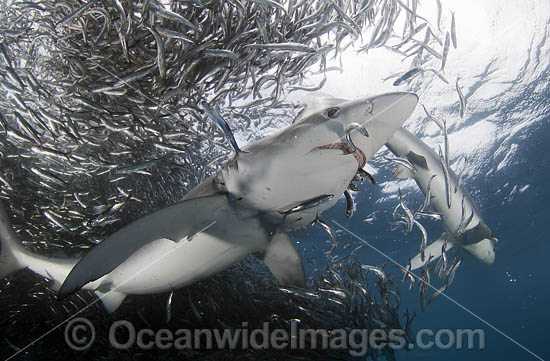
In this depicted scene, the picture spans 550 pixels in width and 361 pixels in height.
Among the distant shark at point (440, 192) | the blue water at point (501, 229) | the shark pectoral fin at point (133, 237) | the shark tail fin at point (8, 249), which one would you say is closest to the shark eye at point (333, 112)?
the shark pectoral fin at point (133, 237)

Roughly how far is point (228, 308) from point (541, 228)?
38.1 meters

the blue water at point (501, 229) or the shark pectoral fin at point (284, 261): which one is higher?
the blue water at point (501, 229)

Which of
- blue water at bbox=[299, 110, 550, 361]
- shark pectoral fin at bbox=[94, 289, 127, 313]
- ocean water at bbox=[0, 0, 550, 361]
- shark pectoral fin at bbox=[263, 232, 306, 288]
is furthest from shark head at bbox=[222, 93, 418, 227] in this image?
shark pectoral fin at bbox=[94, 289, 127, 313]

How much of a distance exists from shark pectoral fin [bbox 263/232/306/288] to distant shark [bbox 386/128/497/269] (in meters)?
2.61

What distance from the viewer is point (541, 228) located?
31.2 metres

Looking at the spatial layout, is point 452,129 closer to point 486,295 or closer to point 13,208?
point 13,208

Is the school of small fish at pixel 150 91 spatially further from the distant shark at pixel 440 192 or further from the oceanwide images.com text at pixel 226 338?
the distant shark at pixel 440 192

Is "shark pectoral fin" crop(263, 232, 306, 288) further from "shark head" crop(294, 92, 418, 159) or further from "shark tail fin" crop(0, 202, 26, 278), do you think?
"shark tail fin" crop(0, 202, 26, 278)

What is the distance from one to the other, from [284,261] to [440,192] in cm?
523

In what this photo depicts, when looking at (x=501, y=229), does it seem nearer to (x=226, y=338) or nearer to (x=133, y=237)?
(x=226, y=338)

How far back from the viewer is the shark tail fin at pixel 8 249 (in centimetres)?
423

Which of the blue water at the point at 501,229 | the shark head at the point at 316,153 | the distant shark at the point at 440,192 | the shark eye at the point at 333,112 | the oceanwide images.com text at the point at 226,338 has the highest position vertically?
the blue water at the point at 501,229

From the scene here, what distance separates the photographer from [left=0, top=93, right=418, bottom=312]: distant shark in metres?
2.45

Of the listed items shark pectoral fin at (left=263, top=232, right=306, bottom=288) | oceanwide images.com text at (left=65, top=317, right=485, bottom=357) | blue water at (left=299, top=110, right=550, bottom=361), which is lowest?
oceanwide images.com text at (left=65, top=317, right=485, bottom=357)
